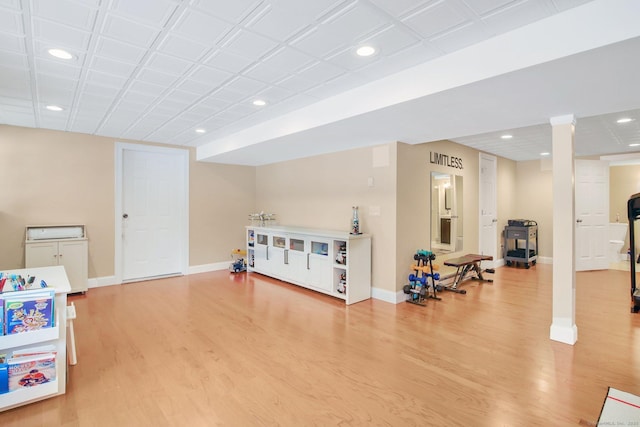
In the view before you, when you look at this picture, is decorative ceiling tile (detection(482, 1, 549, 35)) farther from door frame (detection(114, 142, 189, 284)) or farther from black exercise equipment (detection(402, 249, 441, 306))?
door frame (detection(114, 142, 189, 284))

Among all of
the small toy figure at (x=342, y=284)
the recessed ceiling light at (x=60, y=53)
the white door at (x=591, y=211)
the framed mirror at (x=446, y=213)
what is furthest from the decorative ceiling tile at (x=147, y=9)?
the white door at (x=591, y=211)

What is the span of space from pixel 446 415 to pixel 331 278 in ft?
8.72

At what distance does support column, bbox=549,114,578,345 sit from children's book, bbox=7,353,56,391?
Result: 14.2 ft

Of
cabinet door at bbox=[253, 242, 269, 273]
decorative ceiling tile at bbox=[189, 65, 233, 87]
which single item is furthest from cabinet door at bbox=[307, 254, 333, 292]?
decorative ceiling tile at bbox=[189, 65, 233, 87]

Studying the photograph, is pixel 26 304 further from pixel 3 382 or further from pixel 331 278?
pixel 331 278

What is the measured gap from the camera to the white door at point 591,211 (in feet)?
20.9

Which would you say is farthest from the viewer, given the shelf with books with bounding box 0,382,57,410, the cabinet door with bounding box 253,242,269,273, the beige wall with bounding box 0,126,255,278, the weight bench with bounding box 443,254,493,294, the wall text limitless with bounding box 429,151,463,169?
the cabinet door with bounding box 253,242,269,273

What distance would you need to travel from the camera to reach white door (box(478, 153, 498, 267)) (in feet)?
21.5

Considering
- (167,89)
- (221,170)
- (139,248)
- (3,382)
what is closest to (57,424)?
(3,382)

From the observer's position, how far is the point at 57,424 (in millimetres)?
1963

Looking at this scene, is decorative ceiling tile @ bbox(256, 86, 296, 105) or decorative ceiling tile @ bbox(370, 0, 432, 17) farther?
decorative ceiling tile @ bbox(256, 86, 296, 105)

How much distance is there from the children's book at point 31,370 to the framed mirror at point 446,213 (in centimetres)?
474

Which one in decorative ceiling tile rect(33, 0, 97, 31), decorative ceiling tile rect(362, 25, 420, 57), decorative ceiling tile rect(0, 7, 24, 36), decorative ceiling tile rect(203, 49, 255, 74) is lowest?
decorative ceiling tile rect(362, 25, 420, 57)

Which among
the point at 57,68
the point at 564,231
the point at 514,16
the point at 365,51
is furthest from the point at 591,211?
the point at 57,68
